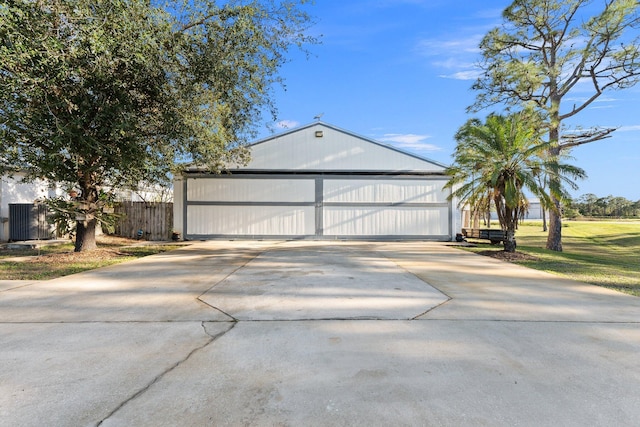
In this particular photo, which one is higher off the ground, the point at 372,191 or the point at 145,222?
the point at 372,191

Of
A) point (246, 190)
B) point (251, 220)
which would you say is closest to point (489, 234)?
point (251, 220)

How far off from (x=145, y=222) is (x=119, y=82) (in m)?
9.80

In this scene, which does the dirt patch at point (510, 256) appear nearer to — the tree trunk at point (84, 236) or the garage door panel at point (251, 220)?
the garage door panel at point (251, 220)

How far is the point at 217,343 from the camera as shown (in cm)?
353

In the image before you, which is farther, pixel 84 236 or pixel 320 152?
pixel 320 152

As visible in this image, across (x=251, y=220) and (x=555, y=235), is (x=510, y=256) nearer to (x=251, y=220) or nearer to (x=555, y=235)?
(x=555, y=235)

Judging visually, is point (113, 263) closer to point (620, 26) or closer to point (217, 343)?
point (217, 343)

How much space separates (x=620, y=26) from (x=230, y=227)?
60.4ft

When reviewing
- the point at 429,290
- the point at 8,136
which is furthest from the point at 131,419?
the point at 8,136

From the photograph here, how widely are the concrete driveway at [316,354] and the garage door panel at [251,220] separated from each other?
944cm

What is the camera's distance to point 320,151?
15.9 metres

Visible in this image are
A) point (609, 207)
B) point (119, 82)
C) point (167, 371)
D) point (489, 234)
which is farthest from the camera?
point (609, 207)

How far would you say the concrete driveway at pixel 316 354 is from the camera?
7.69 feet

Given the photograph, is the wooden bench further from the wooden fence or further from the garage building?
the wooden fence
